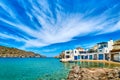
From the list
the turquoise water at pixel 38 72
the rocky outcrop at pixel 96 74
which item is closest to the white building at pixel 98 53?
the turquoise water at pixel 38 72

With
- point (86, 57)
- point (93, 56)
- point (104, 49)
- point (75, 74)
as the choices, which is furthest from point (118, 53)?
point (75, 74)

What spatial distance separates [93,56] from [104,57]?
10.7 meters

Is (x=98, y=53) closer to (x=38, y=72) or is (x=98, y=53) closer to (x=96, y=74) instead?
(x=38, y=72)

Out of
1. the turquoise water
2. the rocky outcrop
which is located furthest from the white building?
the rocky outcrop

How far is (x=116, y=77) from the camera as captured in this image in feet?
82.0

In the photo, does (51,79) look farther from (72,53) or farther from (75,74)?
(72,53)

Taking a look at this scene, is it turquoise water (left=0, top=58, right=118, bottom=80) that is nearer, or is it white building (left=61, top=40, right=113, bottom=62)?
turquoise water (left=0, top=58, right=118, bottom=80)

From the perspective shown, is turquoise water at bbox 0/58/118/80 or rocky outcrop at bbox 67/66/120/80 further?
turquoise water at bbox 0/58/118/80

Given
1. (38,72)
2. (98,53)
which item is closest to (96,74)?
(38,72)

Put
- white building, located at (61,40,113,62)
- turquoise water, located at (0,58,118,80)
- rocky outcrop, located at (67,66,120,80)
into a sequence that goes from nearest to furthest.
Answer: rocky outcrop, located at (67,66,120,80) < turquoise water, located at (0,58,118,80) < white building, located at (61,40,113,62)

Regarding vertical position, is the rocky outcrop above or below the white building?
below

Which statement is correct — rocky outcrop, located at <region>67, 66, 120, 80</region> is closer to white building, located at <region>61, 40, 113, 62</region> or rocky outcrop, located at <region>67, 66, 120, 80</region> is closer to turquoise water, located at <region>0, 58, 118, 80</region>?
turquoise water, located at <region>0, 58, 118, 80</region>

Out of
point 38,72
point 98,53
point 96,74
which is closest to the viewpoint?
point 96,74

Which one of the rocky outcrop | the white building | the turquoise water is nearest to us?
the rocky outcrop
